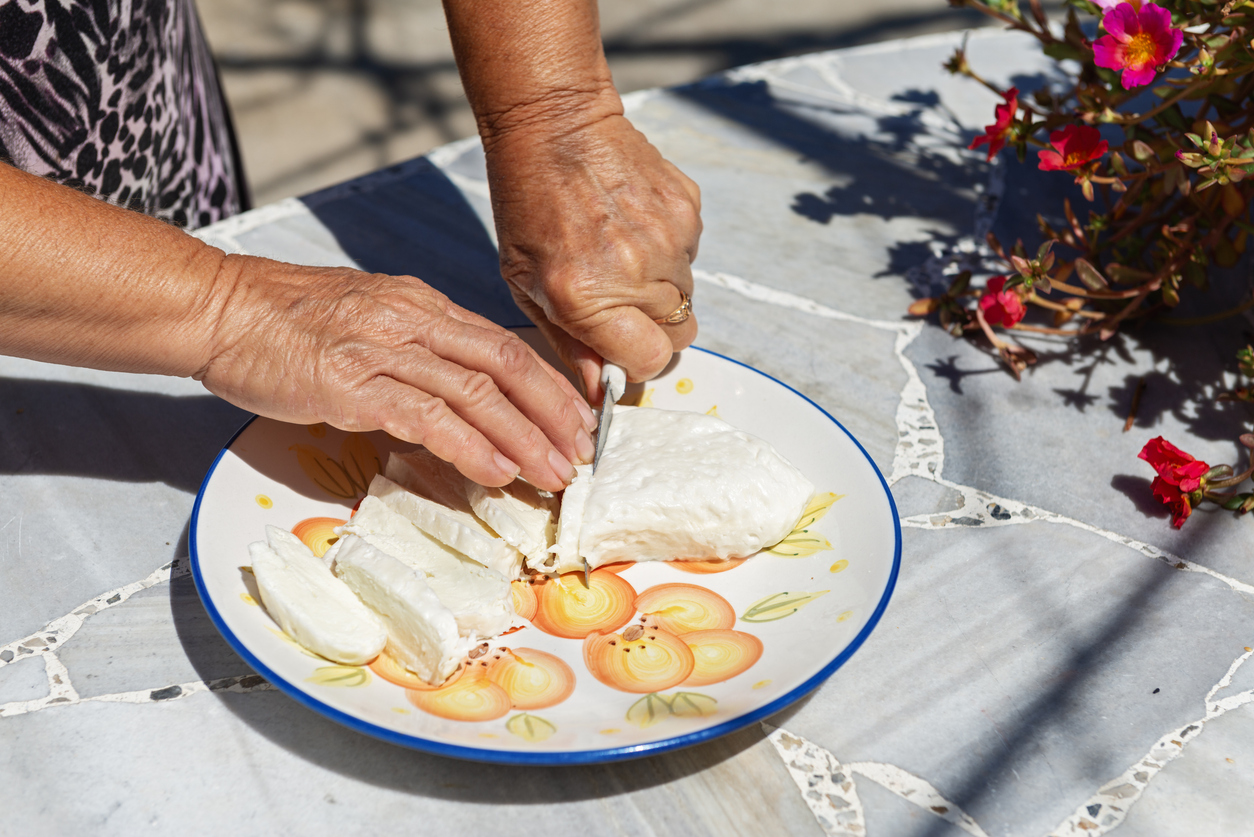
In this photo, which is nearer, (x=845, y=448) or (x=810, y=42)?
(x=845, y=448)

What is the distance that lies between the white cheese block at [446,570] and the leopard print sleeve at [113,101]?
102cm

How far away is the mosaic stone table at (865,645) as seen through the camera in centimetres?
105

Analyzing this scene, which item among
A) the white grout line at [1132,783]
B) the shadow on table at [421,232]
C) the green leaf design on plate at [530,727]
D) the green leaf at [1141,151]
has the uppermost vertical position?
the green leaf at [1141,151]

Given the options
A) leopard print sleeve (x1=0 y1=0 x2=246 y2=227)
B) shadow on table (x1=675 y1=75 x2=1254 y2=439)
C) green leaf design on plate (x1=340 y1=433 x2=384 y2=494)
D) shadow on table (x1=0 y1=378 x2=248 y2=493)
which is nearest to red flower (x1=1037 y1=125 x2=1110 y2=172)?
shadow on table (x1=675 y1=75 x2=1254 y2=439)

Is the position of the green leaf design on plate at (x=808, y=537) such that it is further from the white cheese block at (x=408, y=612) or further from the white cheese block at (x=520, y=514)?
the white cheese block at (x=408, y=612)

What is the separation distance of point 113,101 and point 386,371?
3.42 feet

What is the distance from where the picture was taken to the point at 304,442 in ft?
4.67

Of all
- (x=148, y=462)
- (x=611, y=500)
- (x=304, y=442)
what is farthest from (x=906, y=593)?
(x=148, y=462)

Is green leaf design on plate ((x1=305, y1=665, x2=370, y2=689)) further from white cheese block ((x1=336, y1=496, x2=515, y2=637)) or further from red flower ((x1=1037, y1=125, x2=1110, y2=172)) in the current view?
red flower ((x1=1037, y1=125, x2=1110, y2=172))

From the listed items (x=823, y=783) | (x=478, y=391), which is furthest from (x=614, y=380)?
(x=823, y=783)

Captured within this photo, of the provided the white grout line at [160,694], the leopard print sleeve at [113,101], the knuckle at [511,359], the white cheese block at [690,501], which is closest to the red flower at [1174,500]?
the white cheese block at [690,501]

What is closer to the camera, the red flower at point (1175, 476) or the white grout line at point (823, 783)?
the white grout line at point (823, 783)

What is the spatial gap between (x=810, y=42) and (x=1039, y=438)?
18.6ft

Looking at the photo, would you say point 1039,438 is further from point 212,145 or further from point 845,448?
point 212,145
